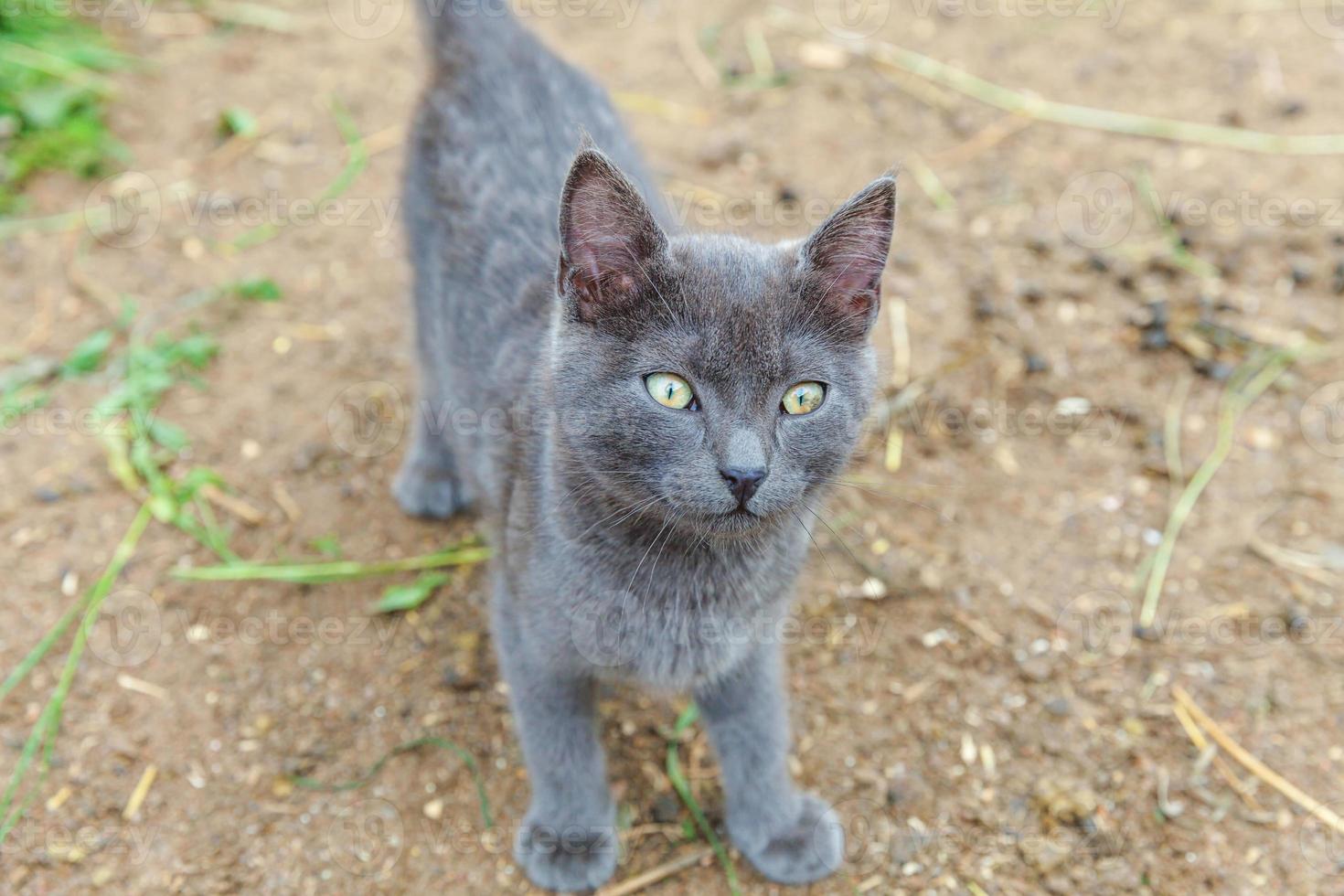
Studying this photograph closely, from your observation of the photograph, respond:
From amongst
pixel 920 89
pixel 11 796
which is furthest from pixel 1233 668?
pixel 11 796

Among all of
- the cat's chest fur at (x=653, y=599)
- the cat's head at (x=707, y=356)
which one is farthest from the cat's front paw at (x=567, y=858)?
the cat's head at (x=707, y=356)

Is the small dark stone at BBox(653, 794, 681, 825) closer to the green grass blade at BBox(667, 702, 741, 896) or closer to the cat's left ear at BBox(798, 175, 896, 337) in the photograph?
the green grass blade at BBox(667, 702, 741, 896)

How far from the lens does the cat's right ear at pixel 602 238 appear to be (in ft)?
5.65

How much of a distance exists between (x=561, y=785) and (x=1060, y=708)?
46.3 inches

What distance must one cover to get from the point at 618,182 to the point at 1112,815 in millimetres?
1739

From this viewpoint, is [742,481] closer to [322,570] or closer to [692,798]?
[692,798]

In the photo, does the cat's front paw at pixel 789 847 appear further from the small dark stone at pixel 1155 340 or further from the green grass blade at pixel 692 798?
the small dark stone at pixel 1155 340

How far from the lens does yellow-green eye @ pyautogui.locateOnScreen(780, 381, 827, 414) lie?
1.79 m

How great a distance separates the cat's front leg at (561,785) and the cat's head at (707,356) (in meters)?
0.54

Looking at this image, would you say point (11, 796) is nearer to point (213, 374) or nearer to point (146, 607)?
point (146, 607)

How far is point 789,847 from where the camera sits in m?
2.28

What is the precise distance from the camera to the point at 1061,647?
267 cm

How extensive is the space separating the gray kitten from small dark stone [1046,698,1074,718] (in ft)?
1.98

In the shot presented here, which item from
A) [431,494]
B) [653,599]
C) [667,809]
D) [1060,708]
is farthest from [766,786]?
Result: [431,494]
